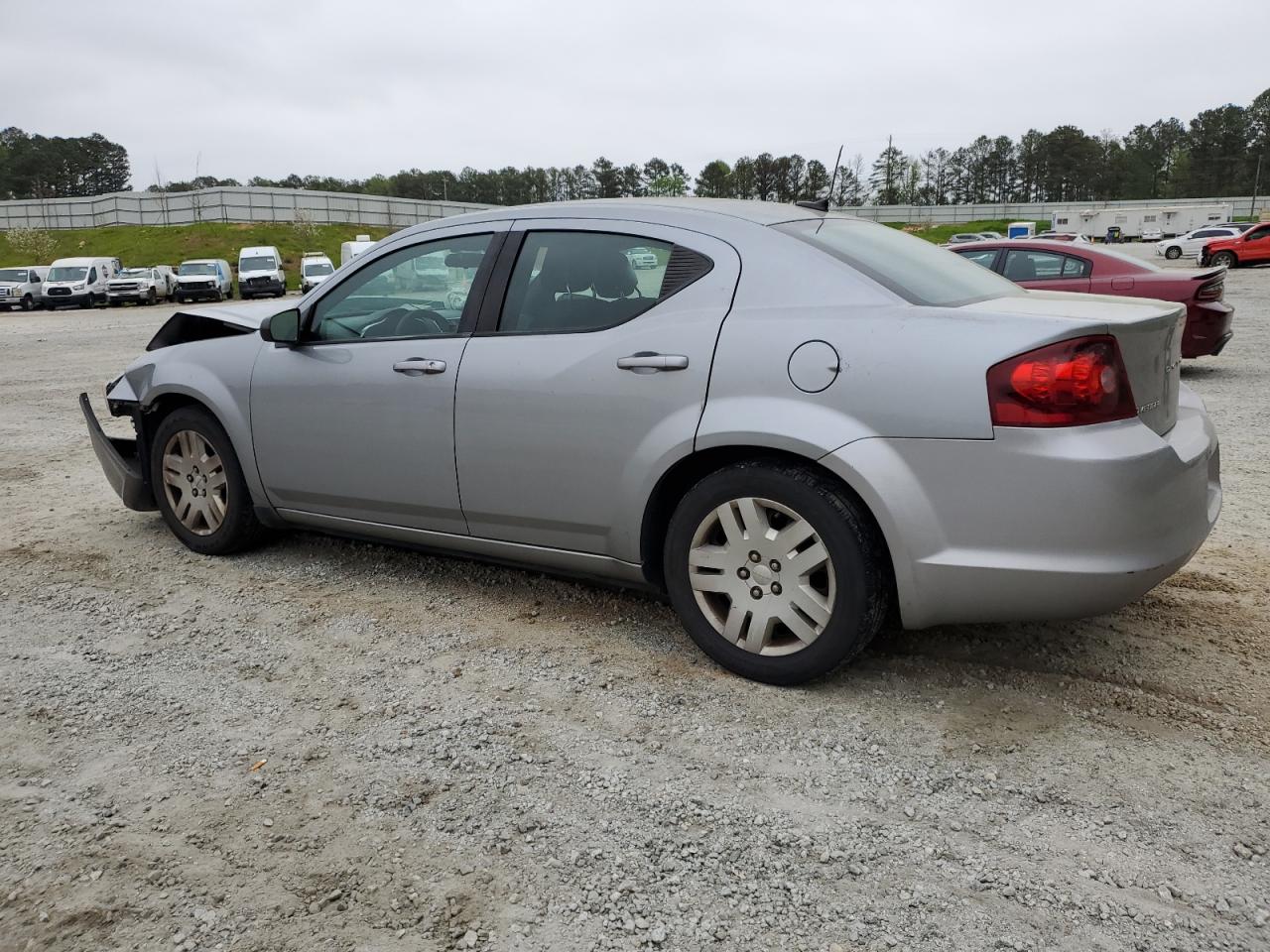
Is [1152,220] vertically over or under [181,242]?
Result: under

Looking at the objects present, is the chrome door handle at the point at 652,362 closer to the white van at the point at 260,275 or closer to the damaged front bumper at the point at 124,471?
the damaged front bumper at the point at 124,471

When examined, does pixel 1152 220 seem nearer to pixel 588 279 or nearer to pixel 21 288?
pixel 21 288

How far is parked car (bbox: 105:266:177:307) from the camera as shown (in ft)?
120

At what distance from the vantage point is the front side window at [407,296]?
4121mm

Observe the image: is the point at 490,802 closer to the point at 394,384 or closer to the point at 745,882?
the point at 745,882

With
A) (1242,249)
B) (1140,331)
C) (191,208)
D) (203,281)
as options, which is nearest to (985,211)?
(1242,249)

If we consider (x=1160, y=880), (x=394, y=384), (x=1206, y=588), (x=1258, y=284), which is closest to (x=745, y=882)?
(x=1160, y=880)

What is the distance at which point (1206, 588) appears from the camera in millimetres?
4270

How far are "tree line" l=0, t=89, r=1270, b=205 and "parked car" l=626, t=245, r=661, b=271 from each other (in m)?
99.6

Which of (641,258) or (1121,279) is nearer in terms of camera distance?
(641,258)

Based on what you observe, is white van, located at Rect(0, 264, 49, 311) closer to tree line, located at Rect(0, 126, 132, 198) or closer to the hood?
the hood

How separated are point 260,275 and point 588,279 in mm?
37412

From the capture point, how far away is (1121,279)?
33.1 ft

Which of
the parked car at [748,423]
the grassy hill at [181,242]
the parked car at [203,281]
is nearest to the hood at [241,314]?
the parked car at [748,423]
